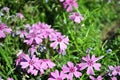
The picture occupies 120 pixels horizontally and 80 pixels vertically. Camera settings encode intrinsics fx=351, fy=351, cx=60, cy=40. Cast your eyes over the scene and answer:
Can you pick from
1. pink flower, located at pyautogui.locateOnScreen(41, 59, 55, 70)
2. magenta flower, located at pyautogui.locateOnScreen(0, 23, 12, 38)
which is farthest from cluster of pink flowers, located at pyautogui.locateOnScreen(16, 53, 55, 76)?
magenta flower, located at pyautogui.locateOnScreen(0, 23, 12, 38)

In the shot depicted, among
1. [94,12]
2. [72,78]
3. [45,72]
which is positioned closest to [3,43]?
[45,72]

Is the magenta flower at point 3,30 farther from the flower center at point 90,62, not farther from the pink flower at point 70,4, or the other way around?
the flower center at point 90,62

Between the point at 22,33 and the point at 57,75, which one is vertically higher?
the point at 22,33

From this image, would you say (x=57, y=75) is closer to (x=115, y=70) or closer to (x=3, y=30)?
(x=115, y=70)

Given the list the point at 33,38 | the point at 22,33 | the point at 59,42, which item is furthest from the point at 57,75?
the point at 22,33

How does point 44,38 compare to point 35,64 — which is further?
point 44,38

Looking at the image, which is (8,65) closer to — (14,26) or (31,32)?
(31,32)

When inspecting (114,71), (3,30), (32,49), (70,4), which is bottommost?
(114,71)

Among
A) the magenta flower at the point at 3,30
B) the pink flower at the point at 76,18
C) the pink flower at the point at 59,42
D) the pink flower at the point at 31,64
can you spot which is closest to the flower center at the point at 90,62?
the pink flower at the point at 59,42
